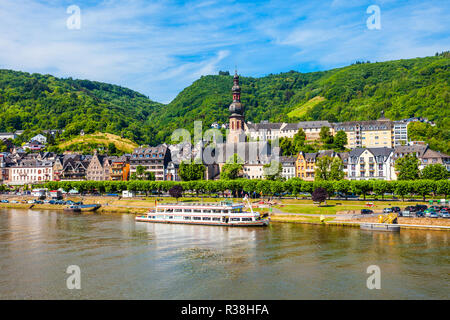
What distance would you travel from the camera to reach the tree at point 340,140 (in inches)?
6619

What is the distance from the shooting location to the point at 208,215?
266 ft

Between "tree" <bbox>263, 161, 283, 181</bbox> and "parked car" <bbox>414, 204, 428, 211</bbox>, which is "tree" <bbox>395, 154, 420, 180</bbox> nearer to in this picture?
"parked car" <bbox>414, 204, 428, 211</bbox>

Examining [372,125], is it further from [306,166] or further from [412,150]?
[306,166]

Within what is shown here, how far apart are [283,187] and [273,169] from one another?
27353 millimetres

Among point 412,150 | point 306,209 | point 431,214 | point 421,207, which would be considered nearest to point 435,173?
point 412,150

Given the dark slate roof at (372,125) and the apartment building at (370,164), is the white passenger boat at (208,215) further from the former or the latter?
the dark slate roof at (372,125)

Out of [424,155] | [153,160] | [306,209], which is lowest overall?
[306,209]

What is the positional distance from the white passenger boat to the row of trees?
21364mm

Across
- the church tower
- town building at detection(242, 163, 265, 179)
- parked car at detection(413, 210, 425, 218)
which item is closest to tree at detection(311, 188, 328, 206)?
parked car at detection(413, 210, 425, 218)

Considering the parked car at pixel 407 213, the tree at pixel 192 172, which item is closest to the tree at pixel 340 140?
the tree at pixel 192 172

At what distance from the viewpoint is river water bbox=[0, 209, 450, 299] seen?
3853 centimetres
